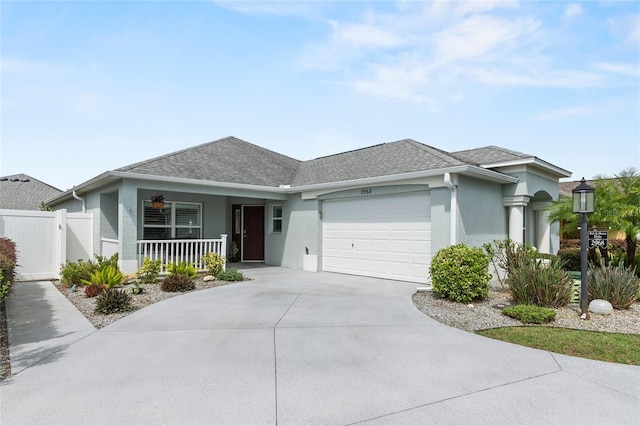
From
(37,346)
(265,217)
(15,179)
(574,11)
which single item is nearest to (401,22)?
(574,11)

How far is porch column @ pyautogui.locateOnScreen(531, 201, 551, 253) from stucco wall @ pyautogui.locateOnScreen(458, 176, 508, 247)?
3.15 metres

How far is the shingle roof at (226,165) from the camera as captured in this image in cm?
1152

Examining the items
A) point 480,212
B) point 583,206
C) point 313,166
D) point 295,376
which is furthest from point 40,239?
point 583,206

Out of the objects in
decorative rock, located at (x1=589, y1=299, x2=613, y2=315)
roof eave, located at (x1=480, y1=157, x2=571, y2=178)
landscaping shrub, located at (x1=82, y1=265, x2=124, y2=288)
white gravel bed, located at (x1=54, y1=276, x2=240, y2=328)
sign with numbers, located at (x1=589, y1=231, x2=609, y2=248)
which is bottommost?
white gravel bed, located at (x1=54, y1=276, x2=240, y2=328)

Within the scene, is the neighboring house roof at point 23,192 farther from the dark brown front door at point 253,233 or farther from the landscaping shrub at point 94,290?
the landscaping shrub at point 94,290

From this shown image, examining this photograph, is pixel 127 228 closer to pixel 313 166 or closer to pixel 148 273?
pixel 148 273

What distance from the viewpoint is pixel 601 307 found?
22.5 ft

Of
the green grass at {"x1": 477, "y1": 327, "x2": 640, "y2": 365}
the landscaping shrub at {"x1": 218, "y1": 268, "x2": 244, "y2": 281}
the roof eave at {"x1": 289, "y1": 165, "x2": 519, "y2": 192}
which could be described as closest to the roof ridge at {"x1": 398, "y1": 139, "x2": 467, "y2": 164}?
the roof eave at {"x1": 289, "y1": 165, "x2": 519, "y2": 192}

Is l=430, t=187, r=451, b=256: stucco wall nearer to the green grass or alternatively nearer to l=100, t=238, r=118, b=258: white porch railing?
the green grass

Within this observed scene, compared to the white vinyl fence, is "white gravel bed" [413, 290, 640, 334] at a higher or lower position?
lower

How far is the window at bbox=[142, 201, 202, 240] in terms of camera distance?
1283 centimetres

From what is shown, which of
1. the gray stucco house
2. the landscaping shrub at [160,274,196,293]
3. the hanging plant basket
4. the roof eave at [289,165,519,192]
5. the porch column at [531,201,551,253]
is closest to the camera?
the landscaping shrub at [160,274,196,293]

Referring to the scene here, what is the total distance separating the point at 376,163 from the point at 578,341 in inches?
328

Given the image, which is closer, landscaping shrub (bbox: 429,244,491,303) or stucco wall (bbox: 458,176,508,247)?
landscaping shrub (bbox: 429,244,491,303)
